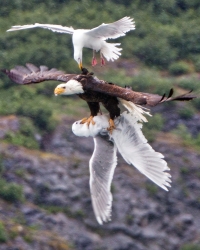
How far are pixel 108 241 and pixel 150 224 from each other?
1301mm

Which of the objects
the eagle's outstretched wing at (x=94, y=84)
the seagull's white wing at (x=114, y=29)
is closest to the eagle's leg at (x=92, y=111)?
the eagle's outstretched wing at (x=94, y=84)

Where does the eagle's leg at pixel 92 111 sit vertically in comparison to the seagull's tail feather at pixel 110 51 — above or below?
above

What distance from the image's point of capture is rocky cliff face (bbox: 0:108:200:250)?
21.6 metres

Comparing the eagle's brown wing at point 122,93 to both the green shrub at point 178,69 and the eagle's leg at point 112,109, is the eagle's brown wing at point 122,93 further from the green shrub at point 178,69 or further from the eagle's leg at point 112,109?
the green shrub at point 178,69

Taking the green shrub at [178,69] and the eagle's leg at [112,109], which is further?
the green shrub at [178,69]

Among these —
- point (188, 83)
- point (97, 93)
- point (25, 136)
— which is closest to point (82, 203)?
point (25, 136)

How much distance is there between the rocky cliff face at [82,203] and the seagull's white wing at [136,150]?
9.14 meters

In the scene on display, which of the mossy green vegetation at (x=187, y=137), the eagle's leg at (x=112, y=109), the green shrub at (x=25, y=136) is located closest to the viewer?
the eagle's leg at (x=112, y=109)

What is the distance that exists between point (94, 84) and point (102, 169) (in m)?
1.32

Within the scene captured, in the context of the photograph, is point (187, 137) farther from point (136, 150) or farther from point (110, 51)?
point (136, 150)

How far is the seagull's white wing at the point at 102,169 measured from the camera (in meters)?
12.1

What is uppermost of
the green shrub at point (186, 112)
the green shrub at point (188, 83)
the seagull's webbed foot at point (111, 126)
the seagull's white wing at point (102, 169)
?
the seagull's webbed foot at point (111, 126)

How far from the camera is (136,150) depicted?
12.0 m

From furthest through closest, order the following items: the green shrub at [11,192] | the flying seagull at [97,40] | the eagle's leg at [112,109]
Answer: the green shrub at [11,192]
the flying seagull at [97,40]
the eagle's leg at [112,109]
